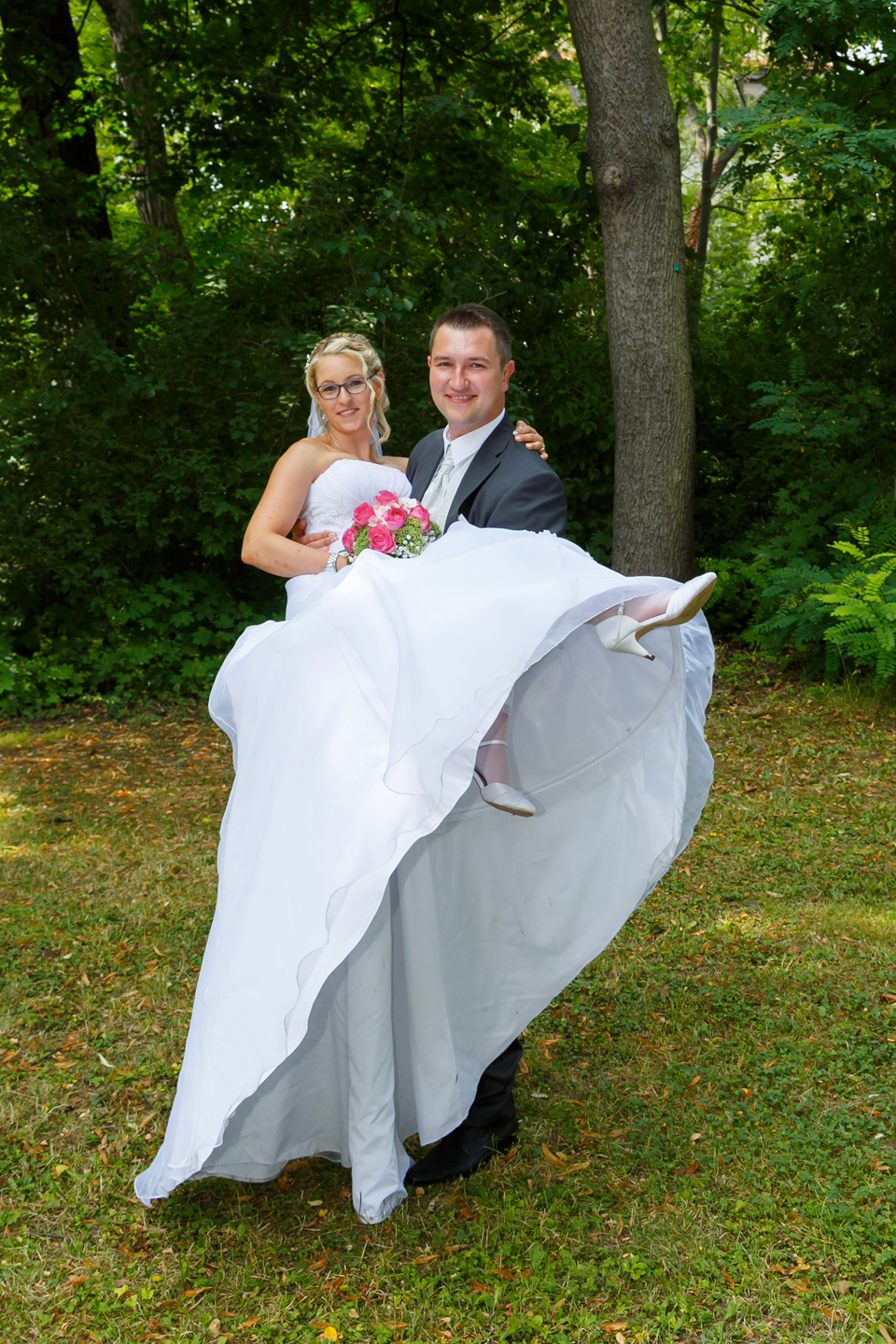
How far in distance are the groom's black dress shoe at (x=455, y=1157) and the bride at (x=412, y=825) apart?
0.21 m

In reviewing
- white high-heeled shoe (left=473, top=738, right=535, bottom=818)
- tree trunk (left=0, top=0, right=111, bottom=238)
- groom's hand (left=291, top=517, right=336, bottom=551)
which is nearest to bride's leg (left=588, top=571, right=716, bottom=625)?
white high-heeled shoe (left=473, top=738, right=535, bottom=818)

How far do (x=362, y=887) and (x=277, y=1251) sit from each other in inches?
49.9

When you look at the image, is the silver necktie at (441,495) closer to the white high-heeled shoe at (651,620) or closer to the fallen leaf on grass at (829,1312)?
the white high-heeled shoe at (651,620)

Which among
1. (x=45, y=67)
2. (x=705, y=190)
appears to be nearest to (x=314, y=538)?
(x=45, y=67)

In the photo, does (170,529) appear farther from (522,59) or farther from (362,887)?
(362,887)

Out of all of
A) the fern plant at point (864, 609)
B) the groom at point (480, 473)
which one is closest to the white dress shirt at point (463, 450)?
the groom at point (480, 473)

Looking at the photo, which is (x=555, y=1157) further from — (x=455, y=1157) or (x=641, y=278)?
(x=641, y=278)

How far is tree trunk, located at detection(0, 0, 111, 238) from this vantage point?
10.2 metres

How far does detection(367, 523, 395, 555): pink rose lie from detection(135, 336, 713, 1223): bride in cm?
15

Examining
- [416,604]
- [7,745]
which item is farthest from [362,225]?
[416,604]

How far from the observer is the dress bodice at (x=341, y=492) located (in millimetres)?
3680

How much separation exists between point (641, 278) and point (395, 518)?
5.75m

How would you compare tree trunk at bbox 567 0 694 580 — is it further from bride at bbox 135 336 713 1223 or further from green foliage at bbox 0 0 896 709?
bride at bbox 135 336 713 1223

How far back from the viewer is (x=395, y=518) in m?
3.13
